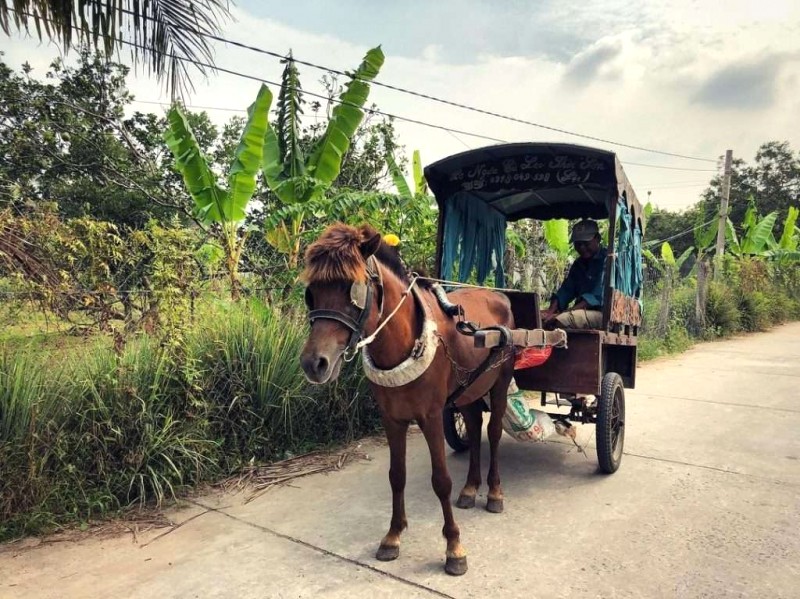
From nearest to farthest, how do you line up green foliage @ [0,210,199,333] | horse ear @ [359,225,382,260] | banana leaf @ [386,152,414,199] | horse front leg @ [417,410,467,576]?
horse ear @ [359,225,382,260] < horse front leg @ [417,410,467,576] < green foliage @ [0,210,199,333] < banana leaf @ [386,152,414,199]

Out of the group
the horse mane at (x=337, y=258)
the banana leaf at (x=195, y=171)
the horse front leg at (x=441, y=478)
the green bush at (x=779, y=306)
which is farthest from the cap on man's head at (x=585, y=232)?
the green bush at (x=779, y=306)

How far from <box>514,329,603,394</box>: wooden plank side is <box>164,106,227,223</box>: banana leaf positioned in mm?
4130

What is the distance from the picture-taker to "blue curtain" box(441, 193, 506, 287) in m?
5.09

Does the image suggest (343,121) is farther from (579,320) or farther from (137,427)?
(137,427)

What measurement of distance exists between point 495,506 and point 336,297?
2.10 m

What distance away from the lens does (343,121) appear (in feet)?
22.3

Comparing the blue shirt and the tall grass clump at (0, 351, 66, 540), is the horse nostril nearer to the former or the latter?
the tall grass clump at (0, 351, 66, 540)

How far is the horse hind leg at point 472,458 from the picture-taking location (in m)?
3.72

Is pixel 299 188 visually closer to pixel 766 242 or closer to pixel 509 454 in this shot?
pixel 509 454

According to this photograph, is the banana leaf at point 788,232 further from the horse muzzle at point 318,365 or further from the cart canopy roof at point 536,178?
the horse muzzle at point 318,365

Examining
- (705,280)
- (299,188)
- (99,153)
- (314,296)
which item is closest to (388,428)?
(314,296)

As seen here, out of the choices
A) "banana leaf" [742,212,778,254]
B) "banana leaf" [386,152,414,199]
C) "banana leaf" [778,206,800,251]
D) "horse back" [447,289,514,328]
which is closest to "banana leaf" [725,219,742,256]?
"banana leaf" [742,212,778,254]

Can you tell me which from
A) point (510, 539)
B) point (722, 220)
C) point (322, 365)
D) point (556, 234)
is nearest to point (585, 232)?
point (510, 539)

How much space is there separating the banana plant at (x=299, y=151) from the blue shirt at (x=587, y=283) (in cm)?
304
